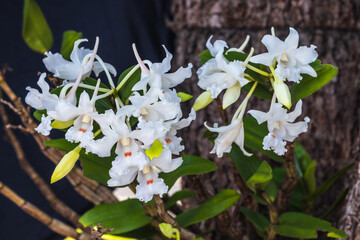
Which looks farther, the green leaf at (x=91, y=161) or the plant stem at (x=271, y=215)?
the plant stem at (x=271, y=215)

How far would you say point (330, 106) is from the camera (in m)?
1.23

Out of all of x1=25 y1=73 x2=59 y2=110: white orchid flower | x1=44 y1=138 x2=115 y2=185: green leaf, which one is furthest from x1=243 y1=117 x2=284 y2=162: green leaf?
x1=25 y1=73 x2=59 y2=110: white orchid flower

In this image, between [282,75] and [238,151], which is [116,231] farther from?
[282,75]

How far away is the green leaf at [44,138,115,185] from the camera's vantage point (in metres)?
0.73

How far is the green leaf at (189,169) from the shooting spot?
0.77 meters

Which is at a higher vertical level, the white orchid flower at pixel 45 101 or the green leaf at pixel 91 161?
the white orchid flower at pixel 45 101

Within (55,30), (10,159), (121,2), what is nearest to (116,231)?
(10,159)

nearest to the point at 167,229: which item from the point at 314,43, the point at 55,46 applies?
the point at 314,43

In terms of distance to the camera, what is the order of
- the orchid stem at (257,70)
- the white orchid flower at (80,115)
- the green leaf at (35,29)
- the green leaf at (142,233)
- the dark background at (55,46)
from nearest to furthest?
the white orchid flower at (80,115)
the orchid stem at (257,70)
the green leaf at (142,233)
the green leaf at (35,29)
the dark background at (55,46)

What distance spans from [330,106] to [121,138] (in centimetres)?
79

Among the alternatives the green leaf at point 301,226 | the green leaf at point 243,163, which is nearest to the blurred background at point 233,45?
the green leaf at point 301,226

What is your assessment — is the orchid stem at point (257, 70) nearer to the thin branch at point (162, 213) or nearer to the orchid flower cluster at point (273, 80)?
Answer: the orchid flower cluster at point (273, 80)

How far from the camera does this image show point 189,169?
0.80 metres

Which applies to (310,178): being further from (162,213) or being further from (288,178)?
(162,213)
